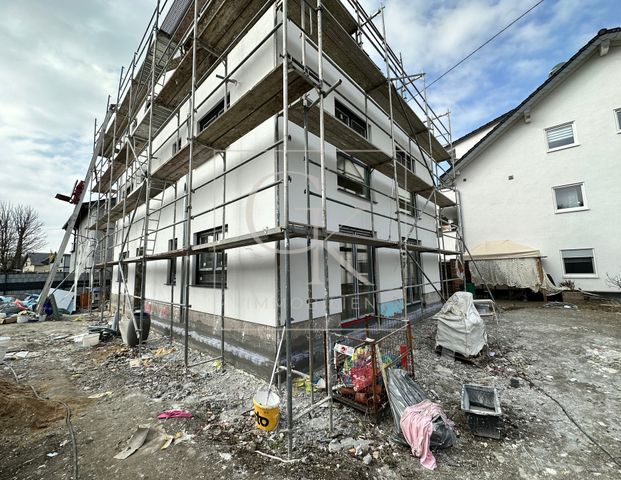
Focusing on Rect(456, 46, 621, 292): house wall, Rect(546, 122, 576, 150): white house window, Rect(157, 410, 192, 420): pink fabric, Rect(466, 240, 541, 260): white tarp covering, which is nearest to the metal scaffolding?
Rect(157, 410, 192, 420): pink fabric

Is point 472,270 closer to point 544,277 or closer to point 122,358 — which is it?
point 544,277

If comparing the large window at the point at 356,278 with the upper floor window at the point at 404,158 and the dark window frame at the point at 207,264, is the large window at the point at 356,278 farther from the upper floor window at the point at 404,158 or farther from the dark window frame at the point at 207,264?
the upper floor window at the point at 404,158

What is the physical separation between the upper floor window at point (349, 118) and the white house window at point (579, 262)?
11376 millimetres

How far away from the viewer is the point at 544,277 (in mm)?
11359

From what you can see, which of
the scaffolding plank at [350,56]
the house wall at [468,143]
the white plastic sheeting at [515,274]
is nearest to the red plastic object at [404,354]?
the scaffolding plank at [350,56]

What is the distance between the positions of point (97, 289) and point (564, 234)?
2303cm

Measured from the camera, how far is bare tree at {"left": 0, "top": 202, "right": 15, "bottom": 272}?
22669mm

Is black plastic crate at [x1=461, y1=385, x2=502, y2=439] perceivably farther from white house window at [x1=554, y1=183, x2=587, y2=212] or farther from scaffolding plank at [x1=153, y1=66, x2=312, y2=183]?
white house window at [x1=554, y1=183, x2=587, y2=212]

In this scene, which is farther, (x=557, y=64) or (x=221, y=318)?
(x=557, y=64)

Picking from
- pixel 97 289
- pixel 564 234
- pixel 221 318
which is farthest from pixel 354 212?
pixel 97 289

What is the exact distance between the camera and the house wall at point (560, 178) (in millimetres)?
10852

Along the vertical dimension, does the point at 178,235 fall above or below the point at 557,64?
below

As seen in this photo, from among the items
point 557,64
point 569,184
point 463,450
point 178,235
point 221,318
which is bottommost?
point 463,450

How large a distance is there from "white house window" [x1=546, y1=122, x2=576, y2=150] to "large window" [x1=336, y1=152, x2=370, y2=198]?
11742 mm
